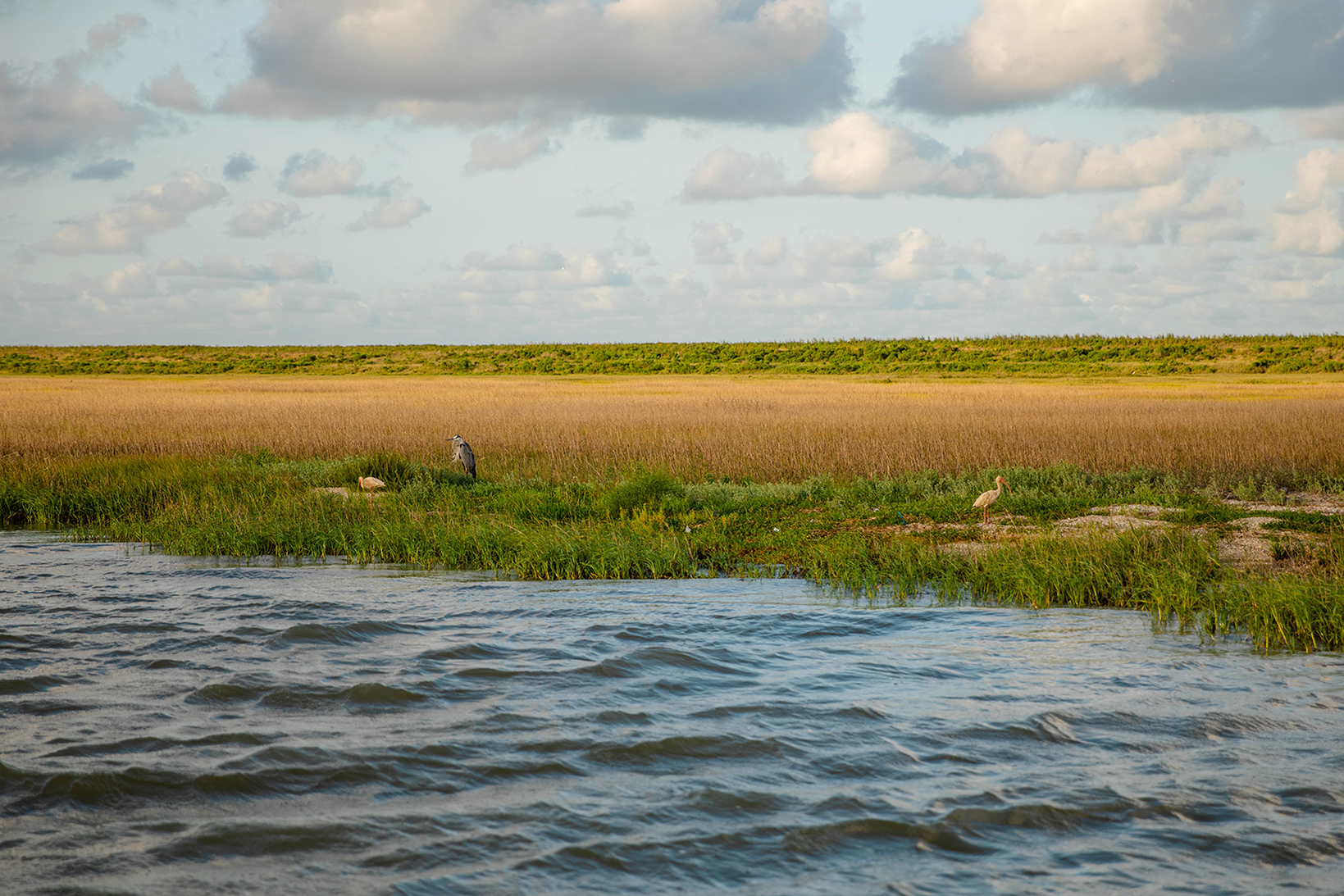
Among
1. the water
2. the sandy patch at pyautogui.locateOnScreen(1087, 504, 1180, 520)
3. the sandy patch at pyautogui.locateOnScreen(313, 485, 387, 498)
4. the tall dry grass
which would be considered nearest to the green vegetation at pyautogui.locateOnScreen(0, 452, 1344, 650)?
the sandy patch at pyautogui.locateOnScreen(313, 485, 387, 498)

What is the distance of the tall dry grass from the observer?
1689cm

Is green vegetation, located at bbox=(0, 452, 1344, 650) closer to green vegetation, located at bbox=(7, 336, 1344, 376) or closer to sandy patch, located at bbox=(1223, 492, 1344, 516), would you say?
sandy patch, located at bbox=(1223, 492, 1344, 516)

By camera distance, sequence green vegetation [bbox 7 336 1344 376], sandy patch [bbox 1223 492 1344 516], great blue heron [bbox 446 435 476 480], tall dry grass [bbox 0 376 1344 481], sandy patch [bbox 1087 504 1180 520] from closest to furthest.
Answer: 1. sandy patch [bbox 1087 504 1180 520]
2. sandy patch [bbox 1223 492 1344 516]
3. great blue heron [bbox 446 435 476 480]
4. tall dry grass [bbox 0 376 1344 481]
5. green vegetation [bbox 7 336 1344 376]

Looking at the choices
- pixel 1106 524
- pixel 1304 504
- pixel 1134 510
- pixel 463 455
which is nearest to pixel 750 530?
pixel 1106 524

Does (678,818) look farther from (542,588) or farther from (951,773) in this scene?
(542,588)

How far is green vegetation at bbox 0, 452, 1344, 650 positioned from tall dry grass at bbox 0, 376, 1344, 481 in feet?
5.72

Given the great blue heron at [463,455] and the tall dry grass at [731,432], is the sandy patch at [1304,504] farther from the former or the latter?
the great blue heron at [463,455]

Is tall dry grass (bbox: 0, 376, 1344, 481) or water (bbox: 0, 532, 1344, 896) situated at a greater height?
tall dry grass (bbox: 0, 376, 1344, 481)

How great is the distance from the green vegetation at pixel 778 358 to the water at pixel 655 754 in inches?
2251

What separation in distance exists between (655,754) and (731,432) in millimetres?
15368

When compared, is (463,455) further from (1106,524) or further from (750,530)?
(1106,524)

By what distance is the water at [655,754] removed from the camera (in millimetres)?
4176

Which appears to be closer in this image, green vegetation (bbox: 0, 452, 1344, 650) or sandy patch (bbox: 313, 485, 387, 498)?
green vegetation (bbox: 0, 452, 1344, 650)

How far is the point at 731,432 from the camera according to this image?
20578 mm
